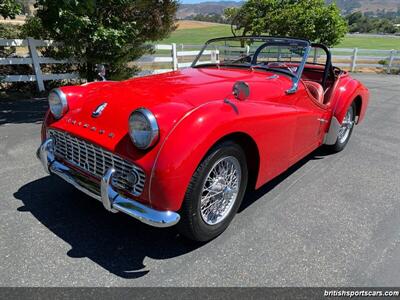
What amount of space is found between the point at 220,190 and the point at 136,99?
1001 millimetres

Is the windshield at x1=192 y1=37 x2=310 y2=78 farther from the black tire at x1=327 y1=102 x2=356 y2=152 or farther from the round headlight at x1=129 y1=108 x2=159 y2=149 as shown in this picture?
the round headlight at x1=129 y1=108 x2=159 y2=149

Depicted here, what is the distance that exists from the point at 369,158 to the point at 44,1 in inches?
229

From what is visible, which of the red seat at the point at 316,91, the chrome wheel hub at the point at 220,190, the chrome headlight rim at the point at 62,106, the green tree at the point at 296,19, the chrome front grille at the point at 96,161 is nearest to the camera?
the chrome front grille at the point at 96,161

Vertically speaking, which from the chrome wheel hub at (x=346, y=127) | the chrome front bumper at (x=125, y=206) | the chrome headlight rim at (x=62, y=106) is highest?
the chrome headlight rim at (x=62, y=106)

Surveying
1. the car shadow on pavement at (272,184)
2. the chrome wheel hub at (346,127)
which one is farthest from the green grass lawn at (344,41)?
the car shadow on pavement at (272,184)

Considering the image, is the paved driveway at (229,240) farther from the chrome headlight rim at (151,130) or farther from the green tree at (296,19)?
the green tree at (296,19)

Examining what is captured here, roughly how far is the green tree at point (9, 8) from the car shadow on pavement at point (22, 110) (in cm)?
183

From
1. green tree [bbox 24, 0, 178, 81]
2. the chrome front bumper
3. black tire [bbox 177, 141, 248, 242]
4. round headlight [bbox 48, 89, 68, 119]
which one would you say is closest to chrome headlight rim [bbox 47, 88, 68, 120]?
round headlight [bbox 48, 89, 68, 119]

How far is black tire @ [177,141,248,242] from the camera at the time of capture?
7.77 ft

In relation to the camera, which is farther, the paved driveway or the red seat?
the red seat

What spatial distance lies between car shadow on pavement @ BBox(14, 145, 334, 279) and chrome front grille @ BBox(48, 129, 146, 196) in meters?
0.55

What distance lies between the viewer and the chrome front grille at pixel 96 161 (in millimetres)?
2318

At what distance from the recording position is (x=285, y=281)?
2355 millimetres

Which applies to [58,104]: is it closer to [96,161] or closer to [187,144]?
[96,161]
